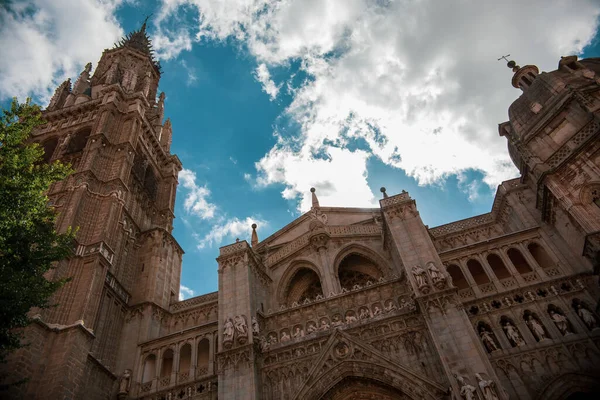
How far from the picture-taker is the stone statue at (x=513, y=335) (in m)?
15.9

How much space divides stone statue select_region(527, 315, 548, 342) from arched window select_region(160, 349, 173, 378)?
16.2 meters

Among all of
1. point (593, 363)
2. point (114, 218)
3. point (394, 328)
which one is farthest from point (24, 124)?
point (593, 363)

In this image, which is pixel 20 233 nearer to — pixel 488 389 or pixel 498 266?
pixel 488 389

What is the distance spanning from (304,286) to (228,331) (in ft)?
23.4

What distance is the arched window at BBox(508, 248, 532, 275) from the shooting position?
63.6ft

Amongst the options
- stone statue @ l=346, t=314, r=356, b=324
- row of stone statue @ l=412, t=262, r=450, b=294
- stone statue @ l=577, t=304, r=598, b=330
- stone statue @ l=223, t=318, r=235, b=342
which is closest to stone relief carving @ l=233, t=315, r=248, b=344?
stone statue @ l=223, t=318, r=235, b=342

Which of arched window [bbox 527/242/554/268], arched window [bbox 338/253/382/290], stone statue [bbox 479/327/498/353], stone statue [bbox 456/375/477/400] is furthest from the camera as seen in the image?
arched window [bbox 338/253/382/290]

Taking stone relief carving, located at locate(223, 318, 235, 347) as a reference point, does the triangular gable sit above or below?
below

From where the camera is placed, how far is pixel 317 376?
16391mm

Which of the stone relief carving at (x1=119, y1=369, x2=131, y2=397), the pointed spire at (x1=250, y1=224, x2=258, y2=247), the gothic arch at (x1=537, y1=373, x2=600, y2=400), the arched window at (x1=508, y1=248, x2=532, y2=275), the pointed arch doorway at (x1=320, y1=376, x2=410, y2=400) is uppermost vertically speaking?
the pointed spire at (x1=250, y1=224, x2=258, y2=247)

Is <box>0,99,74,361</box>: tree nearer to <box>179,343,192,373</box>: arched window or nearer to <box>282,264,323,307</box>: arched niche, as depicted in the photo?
<box>179,343,192,373</box>: arched window

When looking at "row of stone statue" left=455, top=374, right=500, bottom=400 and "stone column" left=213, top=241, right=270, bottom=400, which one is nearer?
"row of stone statue" left=455, top=374, right=500, bottom=400

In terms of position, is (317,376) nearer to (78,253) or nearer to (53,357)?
(53,357)

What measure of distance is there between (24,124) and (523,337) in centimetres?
1898
